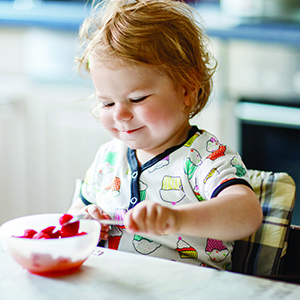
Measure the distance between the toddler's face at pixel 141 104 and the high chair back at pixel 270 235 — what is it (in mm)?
220

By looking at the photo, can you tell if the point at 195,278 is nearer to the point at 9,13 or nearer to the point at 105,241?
the point at 105,241

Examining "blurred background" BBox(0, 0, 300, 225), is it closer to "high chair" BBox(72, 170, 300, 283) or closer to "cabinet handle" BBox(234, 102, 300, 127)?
"cabinet handle" BBox(234, 102, 300, 127)

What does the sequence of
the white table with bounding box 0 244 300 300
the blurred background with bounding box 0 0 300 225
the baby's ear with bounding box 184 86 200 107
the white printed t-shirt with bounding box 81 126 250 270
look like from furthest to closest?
the blurred background with bounding box 0 0 300 225 < the baby's ear with bounding box 184 86 200 107 < the white printed t-shirt with bounding box 81 126 250 270 < the white table with bounding box 0 244 300 300

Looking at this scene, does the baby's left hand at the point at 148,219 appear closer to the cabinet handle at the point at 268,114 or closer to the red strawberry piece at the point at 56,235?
the red strawberry piece at the point at 56,235

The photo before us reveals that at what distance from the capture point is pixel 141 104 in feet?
2.99

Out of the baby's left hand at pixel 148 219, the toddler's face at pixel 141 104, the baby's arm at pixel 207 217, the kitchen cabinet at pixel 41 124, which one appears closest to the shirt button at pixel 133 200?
the toddler's face at pixel 141 104

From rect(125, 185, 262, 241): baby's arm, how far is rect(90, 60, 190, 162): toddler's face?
8.6 inches

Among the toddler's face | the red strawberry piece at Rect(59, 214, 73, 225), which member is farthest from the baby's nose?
the red strawberry piece at Rect(59, 214, 73, 225)

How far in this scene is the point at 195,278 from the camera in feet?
2.12

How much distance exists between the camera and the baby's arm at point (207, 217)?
2.03 feet

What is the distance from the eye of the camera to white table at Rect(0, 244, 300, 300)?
597 millimetres

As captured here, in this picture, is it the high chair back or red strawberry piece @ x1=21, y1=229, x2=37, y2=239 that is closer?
red strawberry piece @ x1=21, y1=229, x2=37, y2=239

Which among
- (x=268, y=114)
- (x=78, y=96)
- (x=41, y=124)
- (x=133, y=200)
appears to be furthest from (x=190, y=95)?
(x=41, y=124)

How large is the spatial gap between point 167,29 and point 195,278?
516 millimetres
